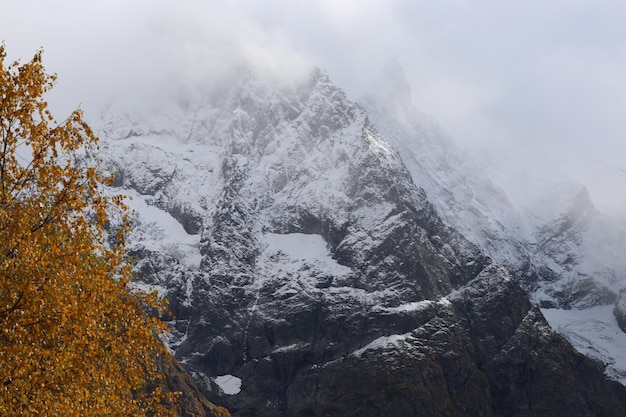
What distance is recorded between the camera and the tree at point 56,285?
Result: 84.1 ft

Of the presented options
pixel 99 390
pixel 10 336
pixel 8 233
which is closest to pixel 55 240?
pixel 8 233

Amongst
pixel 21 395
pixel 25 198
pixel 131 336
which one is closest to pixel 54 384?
pixel 21 395

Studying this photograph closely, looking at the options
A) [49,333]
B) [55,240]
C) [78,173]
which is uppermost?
[78,173]

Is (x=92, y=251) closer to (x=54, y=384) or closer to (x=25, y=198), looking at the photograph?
(x=25, y=198)

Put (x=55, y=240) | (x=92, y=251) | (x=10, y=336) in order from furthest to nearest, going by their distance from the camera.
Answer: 1. (x=92, y=251)
2. (x=55, y=240)
3. (x=10, y=336)

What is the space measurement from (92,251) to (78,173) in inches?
106

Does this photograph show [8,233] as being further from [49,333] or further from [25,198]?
[49,333]

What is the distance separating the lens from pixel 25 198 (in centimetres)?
2772

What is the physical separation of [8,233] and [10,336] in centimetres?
332

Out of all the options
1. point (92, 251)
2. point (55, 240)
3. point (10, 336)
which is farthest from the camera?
point (92, 251)

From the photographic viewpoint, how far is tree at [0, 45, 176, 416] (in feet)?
84.1

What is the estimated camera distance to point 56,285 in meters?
25.7

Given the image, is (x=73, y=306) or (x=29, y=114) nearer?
(x=73, y=306)

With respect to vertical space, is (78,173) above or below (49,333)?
above
